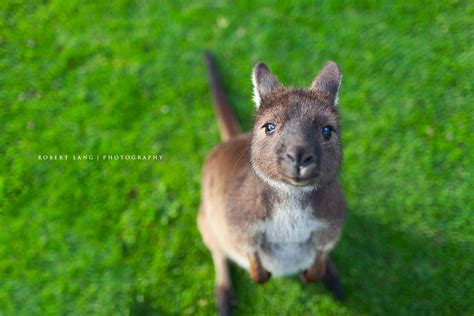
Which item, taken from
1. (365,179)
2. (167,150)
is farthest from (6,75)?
(365,179)

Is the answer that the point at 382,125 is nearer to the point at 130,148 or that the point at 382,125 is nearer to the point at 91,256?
the point at 130,148

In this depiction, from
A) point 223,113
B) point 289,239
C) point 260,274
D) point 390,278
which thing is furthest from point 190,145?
point 390,278

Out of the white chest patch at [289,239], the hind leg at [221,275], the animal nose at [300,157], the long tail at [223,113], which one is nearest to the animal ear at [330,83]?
the animal nose at [300,157]

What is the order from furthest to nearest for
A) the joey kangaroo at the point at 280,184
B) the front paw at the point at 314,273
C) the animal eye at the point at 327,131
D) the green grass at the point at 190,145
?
the green grass at the point at 190,145
the front paw at the point at 314,273
the animal eye at the point at 327,131
the joey kangaroo at the point at 280,184

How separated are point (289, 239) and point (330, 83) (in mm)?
1213

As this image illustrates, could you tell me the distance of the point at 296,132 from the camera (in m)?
2.62

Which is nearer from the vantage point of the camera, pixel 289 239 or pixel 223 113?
pixel 289 239

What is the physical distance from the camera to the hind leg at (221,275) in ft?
13.6

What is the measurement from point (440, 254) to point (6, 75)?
5539mm

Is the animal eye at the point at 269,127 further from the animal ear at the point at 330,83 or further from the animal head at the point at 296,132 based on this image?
the animal ear at the point at 330,83

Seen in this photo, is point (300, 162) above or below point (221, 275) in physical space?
above

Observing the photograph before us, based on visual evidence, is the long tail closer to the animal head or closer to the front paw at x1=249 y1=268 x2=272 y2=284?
the animal head

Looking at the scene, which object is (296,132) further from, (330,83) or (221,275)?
(221,275)

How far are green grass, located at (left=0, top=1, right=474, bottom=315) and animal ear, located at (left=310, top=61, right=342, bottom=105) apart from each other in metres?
1.87
